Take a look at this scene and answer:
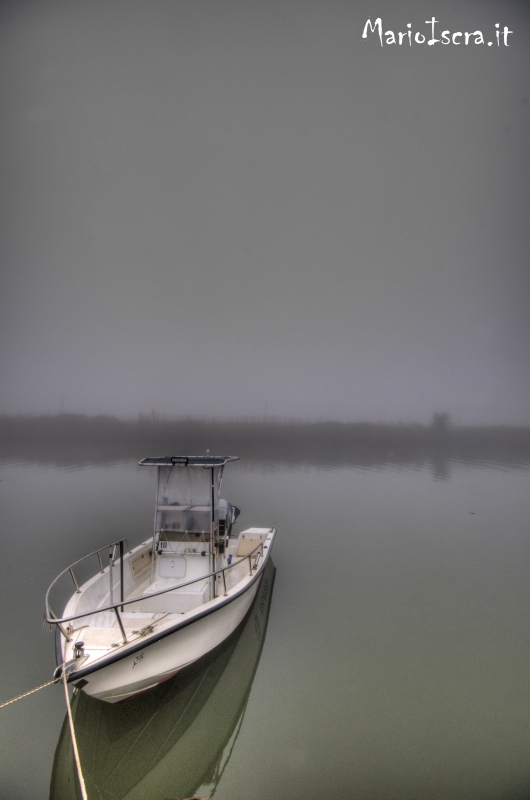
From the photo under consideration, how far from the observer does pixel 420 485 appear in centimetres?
3678

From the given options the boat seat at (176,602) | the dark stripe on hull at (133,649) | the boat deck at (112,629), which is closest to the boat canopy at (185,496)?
the boat seat at (176,602)

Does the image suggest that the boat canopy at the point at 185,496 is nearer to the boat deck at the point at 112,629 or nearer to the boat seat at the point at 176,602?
the boat seat at the point at 176,602

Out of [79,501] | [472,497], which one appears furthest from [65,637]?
[472,497]

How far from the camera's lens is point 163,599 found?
852 cm

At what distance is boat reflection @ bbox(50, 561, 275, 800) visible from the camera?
5.64 metres

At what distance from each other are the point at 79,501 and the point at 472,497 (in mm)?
28506

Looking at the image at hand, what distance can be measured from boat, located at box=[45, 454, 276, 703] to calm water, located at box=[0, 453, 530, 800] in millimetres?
1051

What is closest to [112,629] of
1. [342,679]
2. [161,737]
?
[161,737]

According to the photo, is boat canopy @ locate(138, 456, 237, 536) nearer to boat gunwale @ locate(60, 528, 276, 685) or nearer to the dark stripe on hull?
boat gunwale @ locate(60, 528, 276, 685)

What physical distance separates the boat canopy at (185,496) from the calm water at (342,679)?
3.03m

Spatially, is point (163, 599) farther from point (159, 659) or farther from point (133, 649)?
point (133, 649)

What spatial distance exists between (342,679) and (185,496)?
5358mm

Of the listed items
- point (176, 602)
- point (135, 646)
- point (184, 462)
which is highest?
point (184, 462)

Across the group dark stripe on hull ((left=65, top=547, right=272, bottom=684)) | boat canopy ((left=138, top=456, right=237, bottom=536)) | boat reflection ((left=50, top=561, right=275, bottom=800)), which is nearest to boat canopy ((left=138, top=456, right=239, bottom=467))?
boat canopy ((left=138, top=456, right=237, bottom=536))
